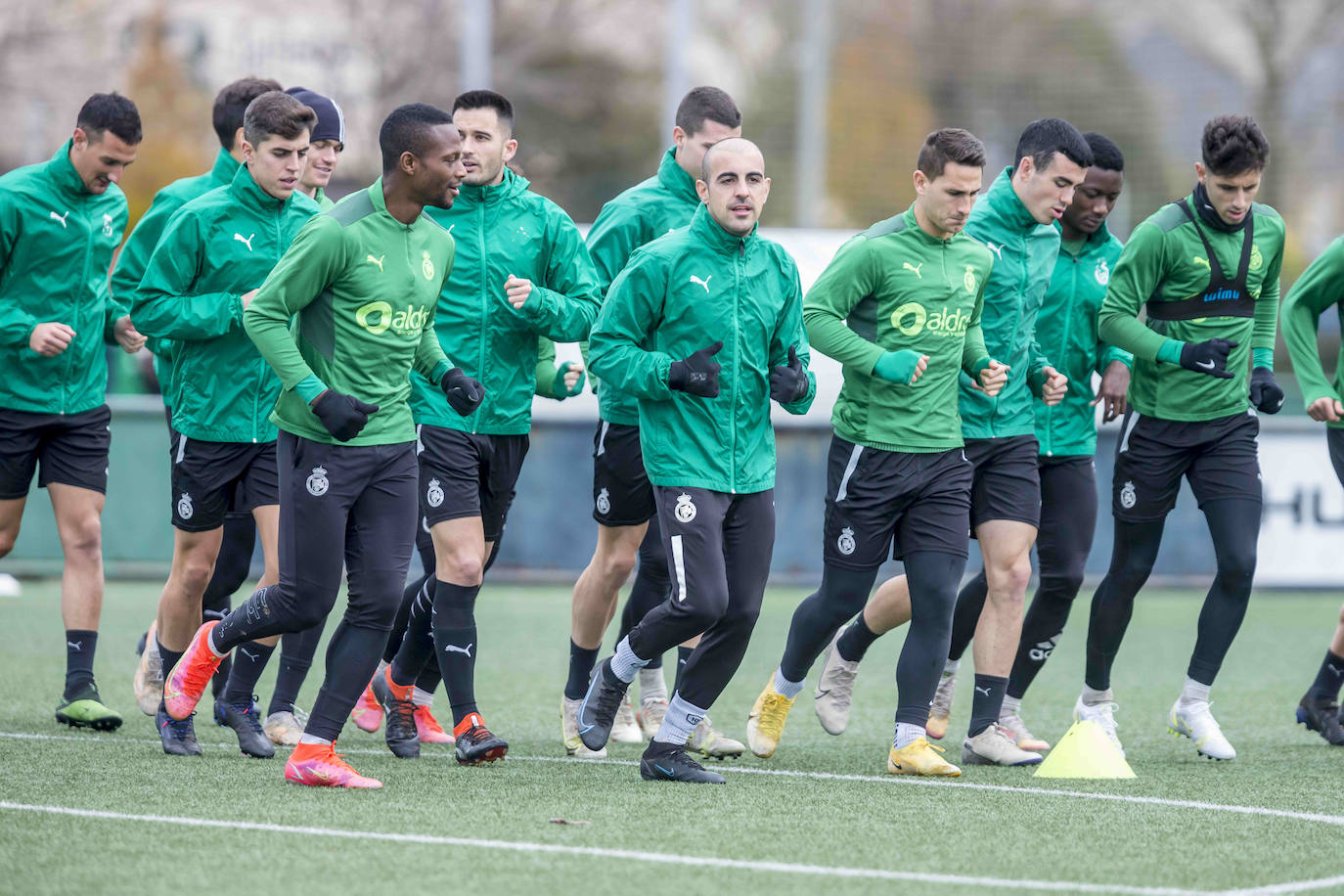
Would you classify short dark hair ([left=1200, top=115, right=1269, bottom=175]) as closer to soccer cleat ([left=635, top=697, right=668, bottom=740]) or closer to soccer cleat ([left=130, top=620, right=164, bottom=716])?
soccer cleat ([left=635, top=697, right=668, bottom=740])

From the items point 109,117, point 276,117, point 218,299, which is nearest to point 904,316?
point 276,117

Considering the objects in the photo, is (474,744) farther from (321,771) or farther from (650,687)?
(650,687)

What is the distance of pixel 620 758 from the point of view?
7312 mm

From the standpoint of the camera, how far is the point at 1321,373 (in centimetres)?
788

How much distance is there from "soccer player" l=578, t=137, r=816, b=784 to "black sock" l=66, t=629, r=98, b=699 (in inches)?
104

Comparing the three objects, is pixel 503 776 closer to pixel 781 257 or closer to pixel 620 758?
pixel 620 758

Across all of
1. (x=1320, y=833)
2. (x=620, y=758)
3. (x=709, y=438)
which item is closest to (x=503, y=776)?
(x=620, y=758)

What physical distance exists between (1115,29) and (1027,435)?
1242 inches

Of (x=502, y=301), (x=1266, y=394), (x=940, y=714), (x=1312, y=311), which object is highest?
(x=1312, y=311)

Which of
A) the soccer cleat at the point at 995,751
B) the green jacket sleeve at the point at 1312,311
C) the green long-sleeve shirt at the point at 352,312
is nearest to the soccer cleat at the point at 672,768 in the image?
the soccer cleat at the point at 995,751

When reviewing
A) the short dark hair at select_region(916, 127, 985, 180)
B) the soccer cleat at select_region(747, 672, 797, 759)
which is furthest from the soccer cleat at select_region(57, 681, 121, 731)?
the short dark hair at select_region(916, 127, 985, 180)

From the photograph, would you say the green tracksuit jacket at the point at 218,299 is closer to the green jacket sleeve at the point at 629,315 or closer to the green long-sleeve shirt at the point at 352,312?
the green long-sleeve shirt at the point at 352,312

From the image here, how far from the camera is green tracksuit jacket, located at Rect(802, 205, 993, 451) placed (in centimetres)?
690

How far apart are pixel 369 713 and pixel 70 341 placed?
6.67 feet
